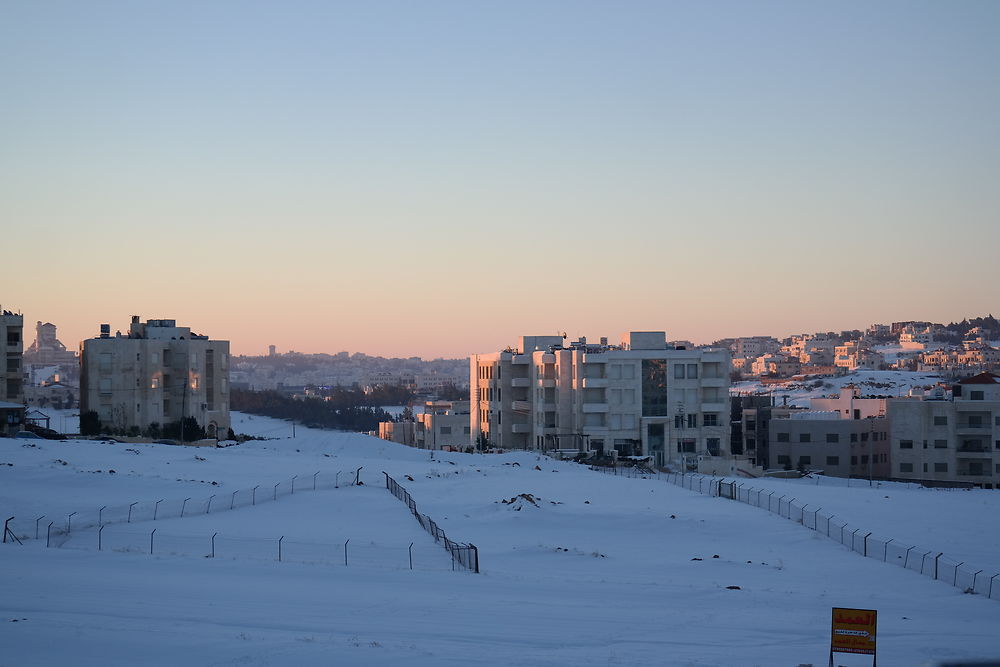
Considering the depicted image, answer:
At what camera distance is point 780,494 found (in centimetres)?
5334

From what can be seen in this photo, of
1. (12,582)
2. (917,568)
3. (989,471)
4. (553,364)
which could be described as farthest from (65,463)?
→ (989,471)

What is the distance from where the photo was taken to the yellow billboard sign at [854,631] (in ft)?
61.8

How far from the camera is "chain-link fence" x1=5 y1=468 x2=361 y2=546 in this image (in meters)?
33.8

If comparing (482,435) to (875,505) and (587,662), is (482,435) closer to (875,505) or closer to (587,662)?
(875,505)

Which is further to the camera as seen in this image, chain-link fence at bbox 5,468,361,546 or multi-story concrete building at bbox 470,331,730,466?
multi-story concrete building at bbox 470,331,730,466

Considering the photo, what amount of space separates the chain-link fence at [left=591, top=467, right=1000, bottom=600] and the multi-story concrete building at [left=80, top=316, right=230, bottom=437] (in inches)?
1837

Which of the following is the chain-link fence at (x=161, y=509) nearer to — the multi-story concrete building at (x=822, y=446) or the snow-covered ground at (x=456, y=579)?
the snow-covered ground at (x=456, y=579)

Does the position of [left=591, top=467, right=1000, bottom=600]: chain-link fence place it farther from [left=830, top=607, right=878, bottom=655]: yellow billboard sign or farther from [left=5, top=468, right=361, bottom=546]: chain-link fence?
[left=5, top=468, right=361, bottom=546]: chain-link fence

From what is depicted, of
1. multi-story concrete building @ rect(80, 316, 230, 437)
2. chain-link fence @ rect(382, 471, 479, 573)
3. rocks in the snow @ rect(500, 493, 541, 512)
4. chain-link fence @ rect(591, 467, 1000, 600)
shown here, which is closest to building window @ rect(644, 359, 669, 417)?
chain-link fence @ rect(591, 467, 1000, 600)

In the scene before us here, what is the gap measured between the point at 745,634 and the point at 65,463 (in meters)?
37.8

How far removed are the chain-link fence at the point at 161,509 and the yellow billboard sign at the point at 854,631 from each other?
2309cm

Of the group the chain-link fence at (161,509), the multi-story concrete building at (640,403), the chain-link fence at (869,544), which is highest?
the multi-story concrete building at (640,403)

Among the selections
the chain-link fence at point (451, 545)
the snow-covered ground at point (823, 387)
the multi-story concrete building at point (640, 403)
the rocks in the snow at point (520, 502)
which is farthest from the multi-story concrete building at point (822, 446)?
the chain-link fence at point (451, 545)

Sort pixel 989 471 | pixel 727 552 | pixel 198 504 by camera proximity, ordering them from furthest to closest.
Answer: pixel 989 471
pixel 198 504
pixel 727 552
